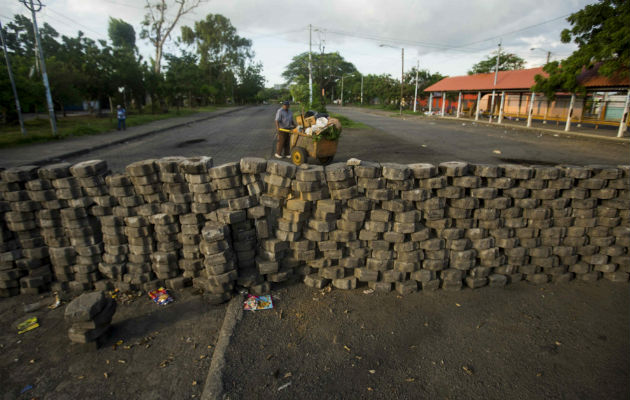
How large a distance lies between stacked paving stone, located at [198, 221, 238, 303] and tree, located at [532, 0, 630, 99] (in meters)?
23.2

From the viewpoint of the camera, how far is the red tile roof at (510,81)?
2034 cm

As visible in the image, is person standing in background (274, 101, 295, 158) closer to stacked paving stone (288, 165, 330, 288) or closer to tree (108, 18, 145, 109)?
stacked paving stone (288, 165, 330, 288)

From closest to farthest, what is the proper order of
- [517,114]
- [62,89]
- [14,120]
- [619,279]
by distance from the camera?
[619,279] → [14,120] → [62,89] → [517,114]

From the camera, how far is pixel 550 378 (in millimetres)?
2926

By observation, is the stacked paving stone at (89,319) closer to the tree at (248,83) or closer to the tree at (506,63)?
the tree at (506,63)

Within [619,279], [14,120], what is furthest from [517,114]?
[14,120]

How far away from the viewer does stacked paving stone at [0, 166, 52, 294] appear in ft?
13.3

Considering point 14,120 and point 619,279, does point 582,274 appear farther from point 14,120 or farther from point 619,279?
point 14,120

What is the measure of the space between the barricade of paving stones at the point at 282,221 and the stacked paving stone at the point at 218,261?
0.6 inches

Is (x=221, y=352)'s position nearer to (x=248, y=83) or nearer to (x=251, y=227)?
(x=251, y=227)

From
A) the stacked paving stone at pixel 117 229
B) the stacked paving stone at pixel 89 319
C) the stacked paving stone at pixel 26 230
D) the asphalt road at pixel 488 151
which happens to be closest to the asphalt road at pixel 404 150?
the asphalt road at pixel 488 151

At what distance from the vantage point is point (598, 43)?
1925 centimetres

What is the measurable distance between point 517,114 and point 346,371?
36.9 metres

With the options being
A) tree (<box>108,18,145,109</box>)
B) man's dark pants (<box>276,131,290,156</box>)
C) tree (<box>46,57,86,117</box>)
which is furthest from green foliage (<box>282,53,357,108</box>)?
man's dark pants (<box>276,131,290,156</box>)
